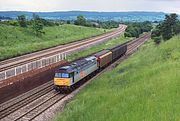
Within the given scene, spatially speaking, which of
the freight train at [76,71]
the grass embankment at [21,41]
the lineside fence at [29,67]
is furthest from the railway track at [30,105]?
the grass embankment at [21,41]

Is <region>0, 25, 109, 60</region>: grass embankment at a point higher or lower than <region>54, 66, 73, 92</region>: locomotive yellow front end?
lower

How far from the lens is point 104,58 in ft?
162

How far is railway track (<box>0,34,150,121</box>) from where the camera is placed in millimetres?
25797

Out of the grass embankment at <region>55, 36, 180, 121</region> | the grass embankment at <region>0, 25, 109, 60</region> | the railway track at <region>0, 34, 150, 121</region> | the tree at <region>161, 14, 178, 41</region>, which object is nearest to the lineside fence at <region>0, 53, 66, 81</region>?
the railway track at <region>0, 34, 150, 121</region>

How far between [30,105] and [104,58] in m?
21.5

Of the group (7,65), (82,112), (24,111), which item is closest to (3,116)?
(24,111)

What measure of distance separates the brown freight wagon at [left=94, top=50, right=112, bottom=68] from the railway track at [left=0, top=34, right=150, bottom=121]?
488 inches

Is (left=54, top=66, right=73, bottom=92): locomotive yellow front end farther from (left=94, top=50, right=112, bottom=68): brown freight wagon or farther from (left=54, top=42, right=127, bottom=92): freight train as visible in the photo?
(left=94, top=50, right=112, bottom=68): brown freight wagon

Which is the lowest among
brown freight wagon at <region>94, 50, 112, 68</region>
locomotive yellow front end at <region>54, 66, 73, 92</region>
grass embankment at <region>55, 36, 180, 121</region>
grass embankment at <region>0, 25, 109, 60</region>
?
grass embankment at <region>0, 25, 109, 60</region>

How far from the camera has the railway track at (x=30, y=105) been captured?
25797 millimetres

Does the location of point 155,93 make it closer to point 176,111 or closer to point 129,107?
point 129,107

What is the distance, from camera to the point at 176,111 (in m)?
16.3

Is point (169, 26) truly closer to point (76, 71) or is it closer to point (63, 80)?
Answer: point (76, 71)

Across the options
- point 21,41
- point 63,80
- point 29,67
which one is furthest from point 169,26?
point 63,80
